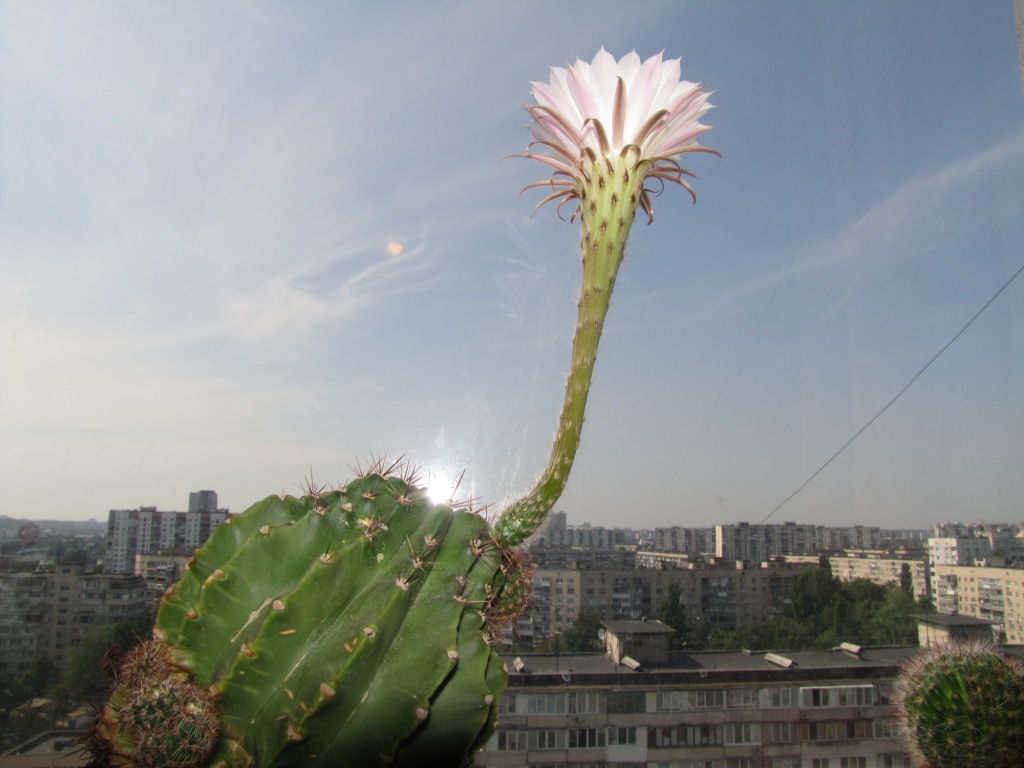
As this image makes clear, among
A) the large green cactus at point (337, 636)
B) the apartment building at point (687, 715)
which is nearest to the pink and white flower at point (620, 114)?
the large green cactus at point (337, 636)

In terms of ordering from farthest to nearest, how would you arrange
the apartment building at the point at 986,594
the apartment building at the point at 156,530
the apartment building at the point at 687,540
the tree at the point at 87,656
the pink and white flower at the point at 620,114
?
the apartment building at the point at 687,540 < the apartment building at the point at 986,594 < the apartment building at the point at 156,530 < the tree at the point at 87,656 < the pink and white flower at the point at 620,114

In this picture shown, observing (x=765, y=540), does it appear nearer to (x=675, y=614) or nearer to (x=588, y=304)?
(x=675, y=614)

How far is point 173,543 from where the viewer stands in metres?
1.68

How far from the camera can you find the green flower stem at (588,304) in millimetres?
667

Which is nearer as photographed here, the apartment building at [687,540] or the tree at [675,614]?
the tree at [675,614]

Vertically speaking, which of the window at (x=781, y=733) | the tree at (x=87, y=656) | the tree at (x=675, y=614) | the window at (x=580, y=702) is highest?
the tree at (x=87, y=656)

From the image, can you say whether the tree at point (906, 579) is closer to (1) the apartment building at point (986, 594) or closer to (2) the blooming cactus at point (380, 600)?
(1) the apartment building at point (986, 594)

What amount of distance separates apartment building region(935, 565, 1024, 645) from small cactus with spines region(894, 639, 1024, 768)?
9.57 feet

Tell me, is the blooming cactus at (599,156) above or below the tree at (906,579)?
above

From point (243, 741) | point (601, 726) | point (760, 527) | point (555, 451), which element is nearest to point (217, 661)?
point (243, 741)

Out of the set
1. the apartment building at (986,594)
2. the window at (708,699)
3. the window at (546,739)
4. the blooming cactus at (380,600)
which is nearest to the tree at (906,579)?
the apartment building at (986,594)

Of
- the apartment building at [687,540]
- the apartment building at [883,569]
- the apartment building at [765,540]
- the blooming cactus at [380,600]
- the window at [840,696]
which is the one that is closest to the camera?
the blooming cactus at [380,600]

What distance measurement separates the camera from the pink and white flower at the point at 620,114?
2.41 feet

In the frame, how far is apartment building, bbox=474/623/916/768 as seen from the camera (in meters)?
2.47
